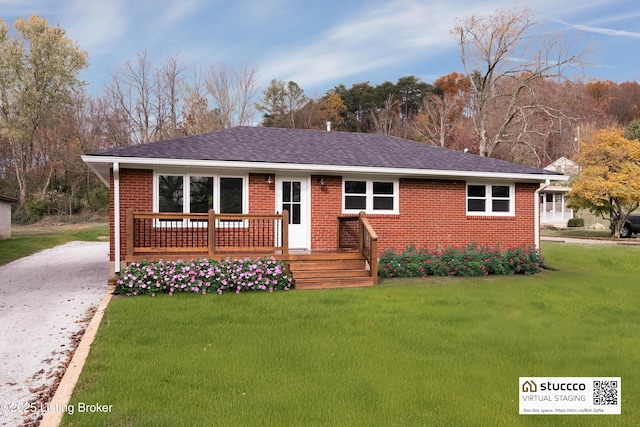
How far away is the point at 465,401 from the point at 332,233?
27.2ft

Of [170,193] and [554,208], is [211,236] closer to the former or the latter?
[170,193]

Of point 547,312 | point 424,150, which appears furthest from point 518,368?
point 424,150

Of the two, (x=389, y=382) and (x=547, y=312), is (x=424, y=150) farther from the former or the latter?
(x=389, y=382)

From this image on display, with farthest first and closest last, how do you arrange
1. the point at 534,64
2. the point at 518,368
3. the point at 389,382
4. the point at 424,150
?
1. the point at 534,64
2. the point at 424,150
3. the point at 518,368
4. the point at 389,382

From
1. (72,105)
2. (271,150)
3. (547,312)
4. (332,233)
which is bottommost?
(547,312)

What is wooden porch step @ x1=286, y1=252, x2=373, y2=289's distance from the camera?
964 centimetres

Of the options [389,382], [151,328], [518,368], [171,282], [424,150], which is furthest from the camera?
[424,150]

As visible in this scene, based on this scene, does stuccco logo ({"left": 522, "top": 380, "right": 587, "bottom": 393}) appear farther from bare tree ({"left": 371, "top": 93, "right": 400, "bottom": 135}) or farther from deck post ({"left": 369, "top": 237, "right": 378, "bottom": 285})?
bare tree ({"left": 371, "top": 93, "right": 400, "bottom": 135})

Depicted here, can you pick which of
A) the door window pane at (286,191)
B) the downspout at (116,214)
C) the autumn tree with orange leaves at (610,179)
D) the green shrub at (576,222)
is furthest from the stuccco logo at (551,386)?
the green shrub at (576,222)

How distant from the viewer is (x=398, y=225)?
488 inches

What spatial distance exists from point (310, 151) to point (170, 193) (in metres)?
3.94

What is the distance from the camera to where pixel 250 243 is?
441 inches

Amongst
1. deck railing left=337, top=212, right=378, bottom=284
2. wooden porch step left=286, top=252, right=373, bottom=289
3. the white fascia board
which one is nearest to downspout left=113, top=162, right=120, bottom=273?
the white fascia board

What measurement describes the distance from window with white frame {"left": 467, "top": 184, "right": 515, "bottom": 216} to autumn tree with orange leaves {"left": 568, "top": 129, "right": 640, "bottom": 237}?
1305 centimetres
